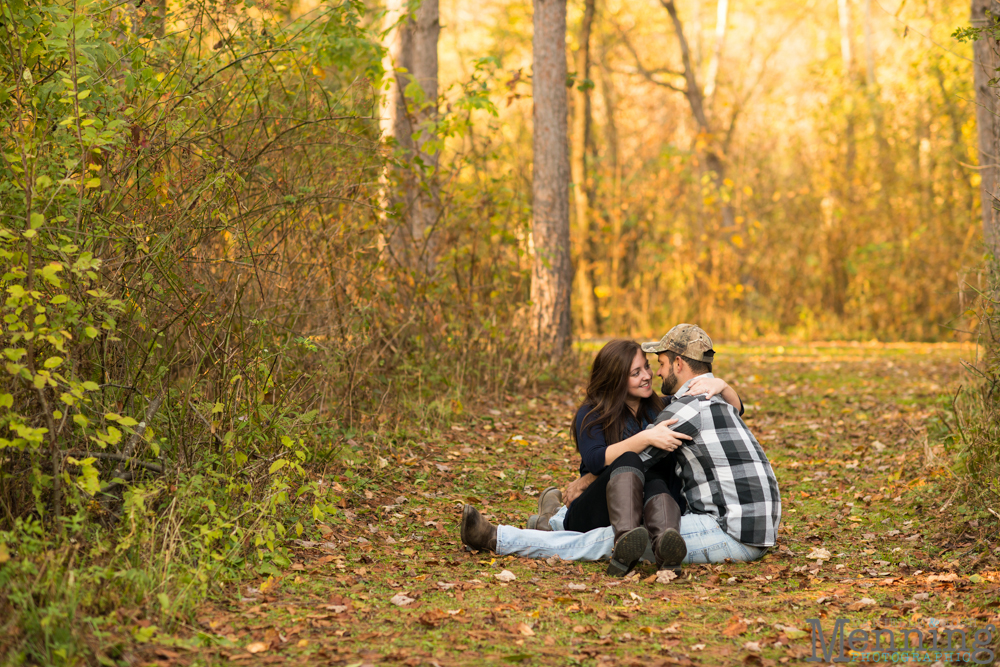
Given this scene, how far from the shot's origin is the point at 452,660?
3545 millimetres

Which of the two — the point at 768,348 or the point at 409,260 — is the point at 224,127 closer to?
the point at 409,260

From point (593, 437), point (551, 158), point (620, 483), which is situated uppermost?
point (551, 158)

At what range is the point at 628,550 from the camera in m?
4.60

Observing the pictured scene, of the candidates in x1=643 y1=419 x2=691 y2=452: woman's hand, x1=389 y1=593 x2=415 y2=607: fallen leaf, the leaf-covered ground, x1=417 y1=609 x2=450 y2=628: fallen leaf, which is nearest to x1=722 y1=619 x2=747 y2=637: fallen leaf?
the leaf-covered ground

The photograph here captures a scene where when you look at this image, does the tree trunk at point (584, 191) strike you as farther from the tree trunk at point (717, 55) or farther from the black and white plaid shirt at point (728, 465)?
the black and white plaid shirt at point (728, 465)

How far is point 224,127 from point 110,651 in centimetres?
300

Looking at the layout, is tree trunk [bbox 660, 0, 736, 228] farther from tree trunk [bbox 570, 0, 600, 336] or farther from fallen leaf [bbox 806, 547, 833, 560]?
fallen leaf [bbox 806, 547, 833, 560]

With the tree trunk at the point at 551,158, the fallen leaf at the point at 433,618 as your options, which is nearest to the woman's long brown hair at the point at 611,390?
the fallen leaf at the point at 433,618

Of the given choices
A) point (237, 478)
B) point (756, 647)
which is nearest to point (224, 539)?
point (237, 478)

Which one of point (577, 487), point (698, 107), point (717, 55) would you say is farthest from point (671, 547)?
point (717, 55)

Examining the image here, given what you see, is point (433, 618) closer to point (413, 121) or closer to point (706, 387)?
point (706, 387)

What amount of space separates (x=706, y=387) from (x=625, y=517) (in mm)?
837

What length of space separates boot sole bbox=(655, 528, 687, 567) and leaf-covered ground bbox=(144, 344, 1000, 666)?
5.1 inches

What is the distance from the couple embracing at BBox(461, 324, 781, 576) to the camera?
4801mm
